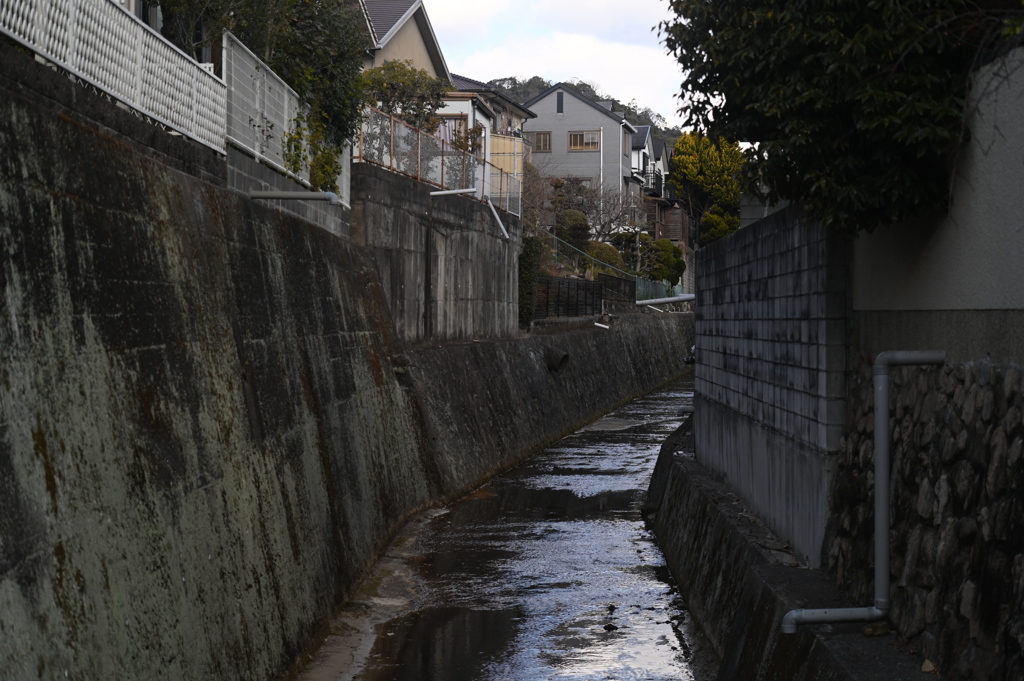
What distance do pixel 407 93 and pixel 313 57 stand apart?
11489 millimetres

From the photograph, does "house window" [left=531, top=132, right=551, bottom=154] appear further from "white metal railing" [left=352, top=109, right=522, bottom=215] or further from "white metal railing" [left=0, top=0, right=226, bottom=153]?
"white metal railing" [left=0, top=0, right=226, bottom=153]

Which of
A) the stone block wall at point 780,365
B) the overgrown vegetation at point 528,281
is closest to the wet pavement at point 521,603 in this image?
the stone block wall at point 780,365

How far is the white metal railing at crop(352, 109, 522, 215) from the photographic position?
20109 mm

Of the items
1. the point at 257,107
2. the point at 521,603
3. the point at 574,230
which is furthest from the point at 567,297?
the point at 521,603

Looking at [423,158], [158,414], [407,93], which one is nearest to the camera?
[158,414]

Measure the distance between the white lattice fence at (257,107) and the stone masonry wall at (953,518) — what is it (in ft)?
25.6

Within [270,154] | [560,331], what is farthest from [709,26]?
[560,331]

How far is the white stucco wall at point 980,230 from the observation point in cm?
570

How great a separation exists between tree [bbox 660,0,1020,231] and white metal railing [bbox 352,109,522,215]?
1116cm

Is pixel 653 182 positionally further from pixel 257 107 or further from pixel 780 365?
pixel 780 365

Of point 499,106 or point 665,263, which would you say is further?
point 665,263

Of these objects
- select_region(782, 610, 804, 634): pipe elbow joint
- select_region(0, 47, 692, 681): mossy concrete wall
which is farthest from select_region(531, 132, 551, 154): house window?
select_region(782, 610, 804, 634): pipe elbow joint

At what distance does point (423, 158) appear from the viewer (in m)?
22.4

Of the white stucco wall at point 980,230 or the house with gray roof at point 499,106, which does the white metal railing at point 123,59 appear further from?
the house with gray roof at point 499,106
